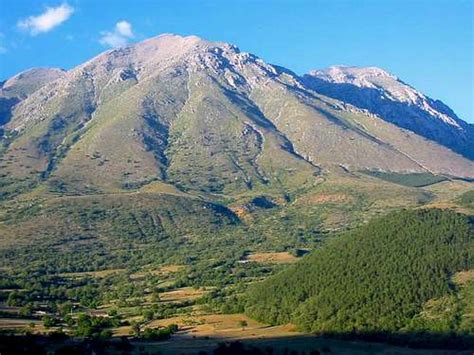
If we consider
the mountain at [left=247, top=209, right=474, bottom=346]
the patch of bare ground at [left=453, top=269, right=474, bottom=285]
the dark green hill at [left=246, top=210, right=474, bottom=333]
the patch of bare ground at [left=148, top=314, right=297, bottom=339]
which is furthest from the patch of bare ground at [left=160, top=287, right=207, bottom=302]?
the patch of bare ground at [left=453, top=269, right=474, bottom=285]

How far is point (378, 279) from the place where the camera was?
15462cm

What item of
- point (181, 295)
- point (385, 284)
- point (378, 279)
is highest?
point (181, 295)

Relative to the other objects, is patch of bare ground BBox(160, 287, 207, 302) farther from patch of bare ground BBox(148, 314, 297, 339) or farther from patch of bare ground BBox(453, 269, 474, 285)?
patch of bare ground BBox(453, 269, 474, 285)

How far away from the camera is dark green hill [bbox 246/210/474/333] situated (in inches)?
5546

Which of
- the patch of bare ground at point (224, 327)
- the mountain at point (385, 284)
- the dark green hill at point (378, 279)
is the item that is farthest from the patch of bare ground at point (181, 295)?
the patch of bare ground at point (224, 327)

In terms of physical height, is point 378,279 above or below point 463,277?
above

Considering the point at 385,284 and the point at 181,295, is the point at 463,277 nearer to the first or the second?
the point at 385,284

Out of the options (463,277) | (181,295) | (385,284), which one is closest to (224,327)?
(385,284)

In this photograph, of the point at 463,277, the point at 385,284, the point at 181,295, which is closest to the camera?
the point at 385,284

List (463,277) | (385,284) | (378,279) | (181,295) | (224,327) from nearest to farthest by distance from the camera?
(224,327)
(385,284)
(463,277)
(378,279)
(181,295)

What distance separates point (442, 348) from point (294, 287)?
4599 centimetres

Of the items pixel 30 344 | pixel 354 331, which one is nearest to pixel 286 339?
pixel 354 331

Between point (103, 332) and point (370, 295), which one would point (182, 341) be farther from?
point (370, 295)

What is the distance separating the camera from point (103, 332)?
5271 inches
